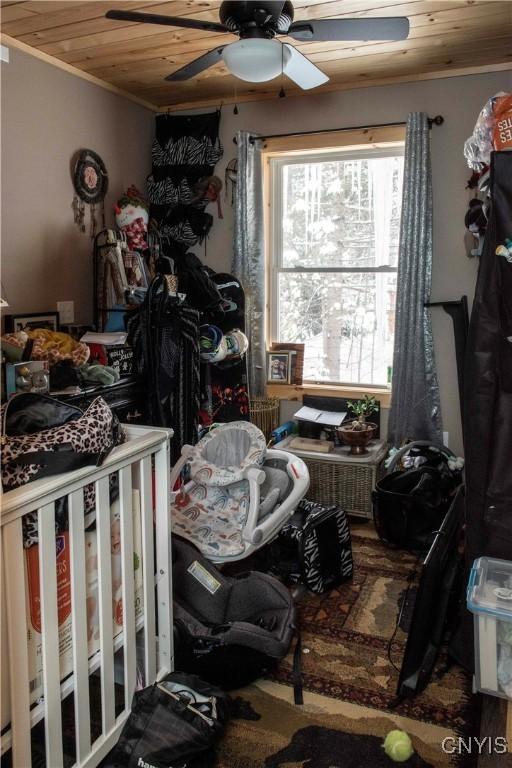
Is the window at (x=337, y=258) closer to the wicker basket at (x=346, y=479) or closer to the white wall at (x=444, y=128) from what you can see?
the white wall at (x=444, y=128)

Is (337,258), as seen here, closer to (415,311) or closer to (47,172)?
(415,311)

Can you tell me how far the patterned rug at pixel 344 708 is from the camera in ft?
5.86

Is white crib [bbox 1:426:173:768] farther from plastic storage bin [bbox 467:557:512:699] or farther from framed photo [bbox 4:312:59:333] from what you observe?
framed photo [bbox 4:312:59:333]

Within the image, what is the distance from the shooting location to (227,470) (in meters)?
2.65

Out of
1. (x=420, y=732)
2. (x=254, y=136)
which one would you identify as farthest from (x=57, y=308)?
(x=420, y=732)

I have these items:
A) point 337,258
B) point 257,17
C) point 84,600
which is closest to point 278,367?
point 337,258

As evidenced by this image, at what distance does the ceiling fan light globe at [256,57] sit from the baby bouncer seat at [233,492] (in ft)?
4.80

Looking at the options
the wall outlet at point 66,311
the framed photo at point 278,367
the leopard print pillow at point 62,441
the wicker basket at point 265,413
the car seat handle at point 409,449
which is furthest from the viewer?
the framed photo at point 278,367

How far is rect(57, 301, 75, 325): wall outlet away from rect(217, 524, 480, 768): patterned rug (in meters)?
1.99

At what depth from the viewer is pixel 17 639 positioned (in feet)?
4.29

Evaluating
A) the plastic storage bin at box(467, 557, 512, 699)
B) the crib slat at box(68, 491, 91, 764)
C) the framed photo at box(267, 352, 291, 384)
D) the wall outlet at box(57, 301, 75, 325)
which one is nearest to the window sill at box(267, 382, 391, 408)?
the framed photo at box(267, 352, 291, 384)

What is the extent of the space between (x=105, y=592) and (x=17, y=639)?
0.30 metres

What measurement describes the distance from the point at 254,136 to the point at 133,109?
797mm

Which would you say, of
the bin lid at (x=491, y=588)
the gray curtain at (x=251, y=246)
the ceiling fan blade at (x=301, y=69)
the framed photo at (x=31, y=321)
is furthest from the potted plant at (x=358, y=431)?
the ceiling fan blade at (x=301, y=69)
